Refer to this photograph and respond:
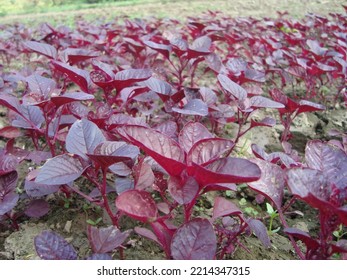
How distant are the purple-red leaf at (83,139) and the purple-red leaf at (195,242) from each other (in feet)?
1.18

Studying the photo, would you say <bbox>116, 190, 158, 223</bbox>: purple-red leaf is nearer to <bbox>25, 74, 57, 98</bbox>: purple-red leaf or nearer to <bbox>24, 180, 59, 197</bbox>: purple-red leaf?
<bbox>24, 180, 59, 197</bbox>: purple-red leaf

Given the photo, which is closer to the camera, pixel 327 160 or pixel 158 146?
pixel 158 146

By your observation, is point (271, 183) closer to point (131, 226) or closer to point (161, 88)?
point (131, 226)

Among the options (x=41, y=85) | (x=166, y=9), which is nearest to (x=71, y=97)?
(x=41, y=85)

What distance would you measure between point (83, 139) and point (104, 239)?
0.98 ft

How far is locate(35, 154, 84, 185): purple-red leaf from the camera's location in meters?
1.04

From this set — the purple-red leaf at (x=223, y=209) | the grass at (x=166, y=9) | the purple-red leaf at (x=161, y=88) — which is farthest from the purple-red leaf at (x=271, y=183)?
the grass at (x=166, y=9)

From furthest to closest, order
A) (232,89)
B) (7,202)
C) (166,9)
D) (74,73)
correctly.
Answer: (166,9), (232,89), (74,73), (7,202)

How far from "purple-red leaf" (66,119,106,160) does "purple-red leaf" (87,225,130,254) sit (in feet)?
0.72

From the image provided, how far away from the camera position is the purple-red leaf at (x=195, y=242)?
3.24 feet

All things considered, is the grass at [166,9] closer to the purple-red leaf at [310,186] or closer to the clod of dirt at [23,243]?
the clod of dirt at [23,243]

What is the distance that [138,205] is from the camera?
982 millimetres

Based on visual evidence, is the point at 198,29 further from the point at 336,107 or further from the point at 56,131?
the point at 56,131
